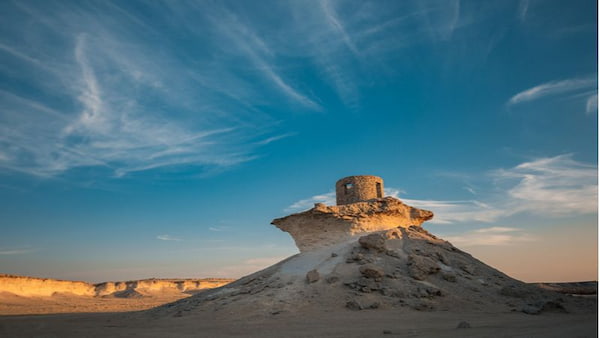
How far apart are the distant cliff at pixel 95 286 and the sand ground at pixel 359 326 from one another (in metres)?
31.7

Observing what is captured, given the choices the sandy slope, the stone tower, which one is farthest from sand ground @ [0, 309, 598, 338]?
the stone tower

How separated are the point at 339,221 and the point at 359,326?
10346 millimetres

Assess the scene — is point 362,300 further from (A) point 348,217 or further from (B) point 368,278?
(A) point 348,217

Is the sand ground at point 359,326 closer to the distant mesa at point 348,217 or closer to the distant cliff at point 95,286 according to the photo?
the distant mesa at point 348,217

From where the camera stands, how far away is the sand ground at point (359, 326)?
306 inches

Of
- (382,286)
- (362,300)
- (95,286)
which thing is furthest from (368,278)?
(95,286)

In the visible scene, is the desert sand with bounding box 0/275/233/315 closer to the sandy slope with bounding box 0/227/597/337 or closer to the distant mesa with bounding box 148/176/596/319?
the sandy slope with bounding box 0/227/597/337

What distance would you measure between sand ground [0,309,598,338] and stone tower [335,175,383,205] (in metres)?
9.73

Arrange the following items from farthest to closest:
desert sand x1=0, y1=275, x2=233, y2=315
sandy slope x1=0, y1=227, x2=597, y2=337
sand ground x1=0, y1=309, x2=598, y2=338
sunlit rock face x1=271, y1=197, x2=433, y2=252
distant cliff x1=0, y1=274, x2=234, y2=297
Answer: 1. distant cliff x1=0, y1=274, x2=234, y2=297
2. desert sand x1=0, y1=275, x2=233, y2=315
3. sunlit rock face x1=271, y1=197, x2=433, y2=252
4. sandy slope x1=0, y1=227, x2=597, y2=337
5. sand ground x1=0, y1=309, x2=598, y2=338

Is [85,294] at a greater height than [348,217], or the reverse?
[348,217]

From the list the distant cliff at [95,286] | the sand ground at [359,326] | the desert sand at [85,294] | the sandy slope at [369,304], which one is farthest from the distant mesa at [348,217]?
the distant cliff at [95,286]

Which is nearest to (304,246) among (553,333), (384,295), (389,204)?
(389,204)

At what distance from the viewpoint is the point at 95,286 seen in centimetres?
4578

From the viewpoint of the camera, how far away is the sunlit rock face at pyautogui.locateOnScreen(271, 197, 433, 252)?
765 inches
